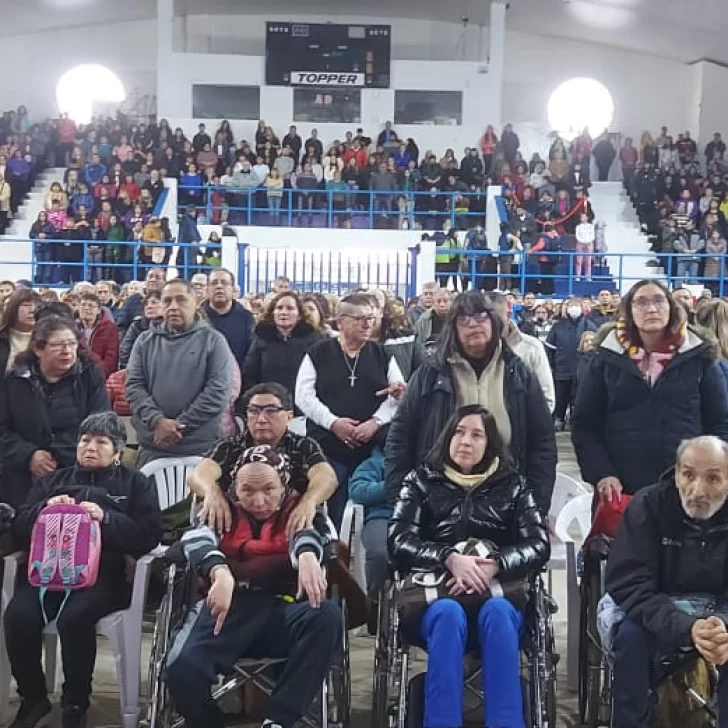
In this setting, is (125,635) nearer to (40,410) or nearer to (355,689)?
(355,689)

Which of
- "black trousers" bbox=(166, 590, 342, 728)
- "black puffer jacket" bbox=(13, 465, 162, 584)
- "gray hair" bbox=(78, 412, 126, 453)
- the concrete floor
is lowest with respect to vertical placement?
the concrete floor

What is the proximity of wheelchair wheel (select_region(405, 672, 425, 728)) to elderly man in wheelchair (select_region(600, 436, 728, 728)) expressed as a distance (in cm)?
52

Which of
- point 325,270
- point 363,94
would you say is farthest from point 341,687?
point 363,94

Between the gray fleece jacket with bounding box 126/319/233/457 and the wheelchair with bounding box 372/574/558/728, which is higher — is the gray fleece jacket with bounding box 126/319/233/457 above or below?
above

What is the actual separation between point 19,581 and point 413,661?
137 centimetres

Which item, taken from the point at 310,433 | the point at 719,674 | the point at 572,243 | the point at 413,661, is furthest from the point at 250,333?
the point at 572,243

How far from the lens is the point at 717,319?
455cm

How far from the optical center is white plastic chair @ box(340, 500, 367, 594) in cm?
411

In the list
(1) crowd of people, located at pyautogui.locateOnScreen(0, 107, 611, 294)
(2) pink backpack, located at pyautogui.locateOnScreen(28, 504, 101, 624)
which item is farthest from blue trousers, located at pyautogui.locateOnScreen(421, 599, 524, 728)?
(1) crowd of people, located at pyautogui.locateOnScreen(0, 107, 611, 294)

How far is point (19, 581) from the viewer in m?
3.54

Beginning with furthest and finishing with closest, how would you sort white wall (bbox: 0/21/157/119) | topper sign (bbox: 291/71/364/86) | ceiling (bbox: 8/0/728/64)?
1. white wall (bbox: 0/21/157/119)
2. topper sign (bbox: 291/71/364/86)
3. ceiling (bbox: 8/0/728/64)

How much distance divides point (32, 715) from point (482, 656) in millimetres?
1389

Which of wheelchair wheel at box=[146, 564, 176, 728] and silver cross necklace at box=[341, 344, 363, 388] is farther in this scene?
silver cross necklace at box=[341, 344, 363, 388]

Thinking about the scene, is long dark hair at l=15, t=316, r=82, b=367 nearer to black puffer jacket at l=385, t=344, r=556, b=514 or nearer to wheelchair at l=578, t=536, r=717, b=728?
black puffer jacket at l=385, t=344, r=556, b=514
